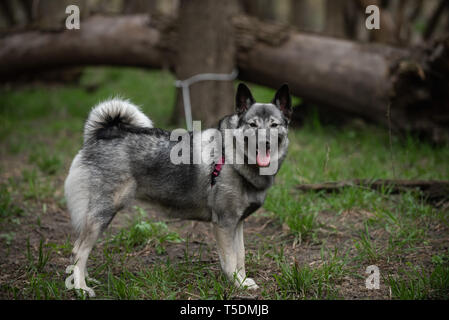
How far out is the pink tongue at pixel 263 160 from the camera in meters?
2.90

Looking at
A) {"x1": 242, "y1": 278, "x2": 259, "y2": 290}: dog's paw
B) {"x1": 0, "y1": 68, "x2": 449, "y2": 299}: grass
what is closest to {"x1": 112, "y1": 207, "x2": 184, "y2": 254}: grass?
{"x1": 0, "y1": 68, "x2": 449, "y2": 299}: grass

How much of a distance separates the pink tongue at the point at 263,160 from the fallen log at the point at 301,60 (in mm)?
3250

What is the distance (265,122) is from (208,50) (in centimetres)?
371

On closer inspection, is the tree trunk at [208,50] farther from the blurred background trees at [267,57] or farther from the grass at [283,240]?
the grass at [283,240]

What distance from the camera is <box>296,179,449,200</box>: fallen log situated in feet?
13.8

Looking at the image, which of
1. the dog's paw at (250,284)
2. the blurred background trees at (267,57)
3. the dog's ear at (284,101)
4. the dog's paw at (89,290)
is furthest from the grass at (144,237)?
the blurred background trees at (267,57)

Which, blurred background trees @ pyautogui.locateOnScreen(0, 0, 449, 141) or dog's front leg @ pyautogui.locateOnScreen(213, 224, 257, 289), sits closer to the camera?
dog's front leg @ pyautogui.locateOnScreen(213, 224, 257, 289)

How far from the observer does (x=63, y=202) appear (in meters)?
4.55

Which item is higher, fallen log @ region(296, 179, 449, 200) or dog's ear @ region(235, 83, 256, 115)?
dog's ear @ region(235, 83, 256, 115)

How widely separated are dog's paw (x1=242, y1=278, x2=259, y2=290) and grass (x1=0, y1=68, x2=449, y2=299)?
0.21 feet

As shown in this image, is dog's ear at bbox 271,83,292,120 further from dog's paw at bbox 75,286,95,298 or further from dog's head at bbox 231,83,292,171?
dog's paw at bbox 75,286,95,298

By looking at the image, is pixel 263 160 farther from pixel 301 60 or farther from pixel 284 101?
pixel 301 60

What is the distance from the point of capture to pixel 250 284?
3.09 meters
